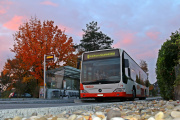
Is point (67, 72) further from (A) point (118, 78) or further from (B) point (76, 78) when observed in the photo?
(A) point (118, 78)

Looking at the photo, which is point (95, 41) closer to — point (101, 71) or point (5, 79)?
point (5, 79)

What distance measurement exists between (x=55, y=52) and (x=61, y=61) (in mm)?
1458

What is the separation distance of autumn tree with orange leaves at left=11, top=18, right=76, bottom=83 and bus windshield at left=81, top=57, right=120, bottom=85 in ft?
46.5

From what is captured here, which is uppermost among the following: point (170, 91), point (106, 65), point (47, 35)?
point (47, 35)

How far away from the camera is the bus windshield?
11.8 meters

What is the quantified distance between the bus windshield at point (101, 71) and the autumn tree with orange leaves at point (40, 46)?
14.2m

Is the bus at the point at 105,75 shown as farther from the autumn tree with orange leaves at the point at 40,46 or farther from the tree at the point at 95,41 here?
the tree at the point at 95,41

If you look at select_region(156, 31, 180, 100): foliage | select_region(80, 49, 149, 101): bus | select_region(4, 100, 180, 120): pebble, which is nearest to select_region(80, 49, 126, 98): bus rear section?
select_region(80, 49, 149, 101): bus

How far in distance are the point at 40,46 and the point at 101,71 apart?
16.0 meters

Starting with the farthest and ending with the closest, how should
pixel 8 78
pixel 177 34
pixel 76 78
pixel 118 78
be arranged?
pixel 8 78
pixel 76 78
pixel 118 78
pixel 177 34

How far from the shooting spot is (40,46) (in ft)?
86.5

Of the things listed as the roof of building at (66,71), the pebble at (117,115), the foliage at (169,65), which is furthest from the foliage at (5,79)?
the pebble at (117,115)

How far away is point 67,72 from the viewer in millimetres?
24109

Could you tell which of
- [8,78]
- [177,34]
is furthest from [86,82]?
[8,78]
